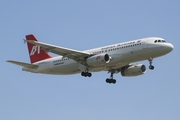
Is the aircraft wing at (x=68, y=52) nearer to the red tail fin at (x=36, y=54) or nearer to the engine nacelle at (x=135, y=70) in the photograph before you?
the engine nacelle at (x=135, y=70)

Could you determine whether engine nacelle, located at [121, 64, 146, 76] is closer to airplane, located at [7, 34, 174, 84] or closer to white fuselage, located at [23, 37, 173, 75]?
airplane, located at [7, 34, 174, 84]

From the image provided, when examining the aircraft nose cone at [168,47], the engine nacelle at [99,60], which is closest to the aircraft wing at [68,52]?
the engine nacelle at [99,60]

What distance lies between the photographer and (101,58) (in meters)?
68.3

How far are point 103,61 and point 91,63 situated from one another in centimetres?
198

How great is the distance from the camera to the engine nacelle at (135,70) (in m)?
75.3

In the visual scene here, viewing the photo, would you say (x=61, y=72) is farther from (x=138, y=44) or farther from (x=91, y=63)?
(x=138, y=44)

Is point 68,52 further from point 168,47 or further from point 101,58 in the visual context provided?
point 168,47

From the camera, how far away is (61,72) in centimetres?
7400

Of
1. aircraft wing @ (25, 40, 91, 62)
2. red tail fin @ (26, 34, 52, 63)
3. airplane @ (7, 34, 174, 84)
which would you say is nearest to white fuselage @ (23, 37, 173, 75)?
airplane @ (7, 34, 174, 84)

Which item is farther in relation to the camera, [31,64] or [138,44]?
[31,64]

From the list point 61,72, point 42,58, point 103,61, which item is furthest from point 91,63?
point 42,58

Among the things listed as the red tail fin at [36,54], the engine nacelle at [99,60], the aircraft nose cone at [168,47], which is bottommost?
the engine nacelle at [99,60]

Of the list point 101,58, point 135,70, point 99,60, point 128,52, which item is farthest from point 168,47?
point 135,70

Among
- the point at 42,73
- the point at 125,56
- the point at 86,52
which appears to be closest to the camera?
the point at 125,56
